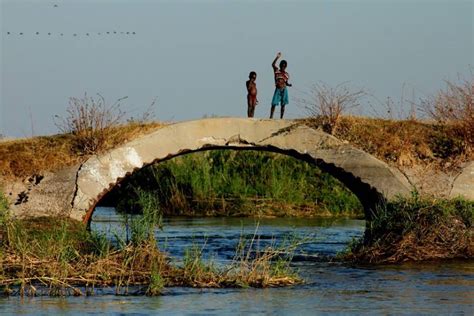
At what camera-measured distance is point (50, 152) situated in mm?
20047

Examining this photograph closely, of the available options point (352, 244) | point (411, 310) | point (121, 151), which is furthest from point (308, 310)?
point (121, 151)

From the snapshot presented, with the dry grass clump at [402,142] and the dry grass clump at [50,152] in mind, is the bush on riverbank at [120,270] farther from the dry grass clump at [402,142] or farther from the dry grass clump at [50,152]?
the dry grass clump at [402,142]

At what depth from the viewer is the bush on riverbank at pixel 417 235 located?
1847 cm

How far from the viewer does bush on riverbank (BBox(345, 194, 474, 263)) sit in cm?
1847

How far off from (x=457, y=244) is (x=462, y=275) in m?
1.56

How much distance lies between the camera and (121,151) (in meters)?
19.8

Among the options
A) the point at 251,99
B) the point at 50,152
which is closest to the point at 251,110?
the point at 251,99

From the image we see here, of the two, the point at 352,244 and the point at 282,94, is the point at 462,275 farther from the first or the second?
the point at 282,94

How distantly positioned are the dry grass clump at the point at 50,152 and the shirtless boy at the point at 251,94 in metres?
1.58

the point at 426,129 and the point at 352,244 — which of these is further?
the point at 426,129

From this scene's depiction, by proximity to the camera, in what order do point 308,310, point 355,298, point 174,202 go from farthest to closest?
1. point 174,202
2. point 355,298
3. point 308,310

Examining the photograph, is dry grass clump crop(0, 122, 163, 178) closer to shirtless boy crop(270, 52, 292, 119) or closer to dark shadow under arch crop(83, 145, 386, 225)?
dark shadow under arch crop(83, 145, 386, 225)

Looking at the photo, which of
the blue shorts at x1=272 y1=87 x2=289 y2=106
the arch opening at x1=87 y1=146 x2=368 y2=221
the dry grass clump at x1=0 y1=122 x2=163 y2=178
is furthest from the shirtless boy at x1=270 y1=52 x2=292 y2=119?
the arch opening at x1=87 y1=146 x2=368 y2=221

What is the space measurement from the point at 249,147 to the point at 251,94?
42.0 inches
